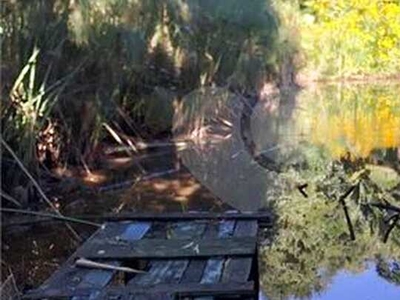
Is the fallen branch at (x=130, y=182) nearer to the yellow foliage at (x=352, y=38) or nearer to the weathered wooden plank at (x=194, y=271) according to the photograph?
the yellow foliage at (x=352, y=38)

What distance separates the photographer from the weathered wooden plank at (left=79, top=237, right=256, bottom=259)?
2881 mm

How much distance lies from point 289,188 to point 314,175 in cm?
93

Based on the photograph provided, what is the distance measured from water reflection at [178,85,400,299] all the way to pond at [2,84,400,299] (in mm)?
11

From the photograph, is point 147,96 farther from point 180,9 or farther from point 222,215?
point 222,215

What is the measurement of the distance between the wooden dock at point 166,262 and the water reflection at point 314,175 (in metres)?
0.40

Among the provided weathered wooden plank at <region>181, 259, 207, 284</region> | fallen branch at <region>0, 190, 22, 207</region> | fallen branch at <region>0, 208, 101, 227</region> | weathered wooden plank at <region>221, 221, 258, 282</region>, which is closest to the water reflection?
weathered wooden plank at <region>221, 221, 258, 282</region>

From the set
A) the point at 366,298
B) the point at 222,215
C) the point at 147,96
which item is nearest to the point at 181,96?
the point at 147,96

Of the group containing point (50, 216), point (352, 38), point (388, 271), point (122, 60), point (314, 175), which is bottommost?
point (388, 271)

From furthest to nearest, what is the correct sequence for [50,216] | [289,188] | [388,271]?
[289,188]
[50,216]
[388,271]

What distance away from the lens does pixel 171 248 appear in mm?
2969

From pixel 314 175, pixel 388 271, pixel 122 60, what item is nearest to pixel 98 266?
pixel 388 271

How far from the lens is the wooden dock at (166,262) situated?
248 centimetres

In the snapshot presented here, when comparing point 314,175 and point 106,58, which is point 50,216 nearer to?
point 314,175

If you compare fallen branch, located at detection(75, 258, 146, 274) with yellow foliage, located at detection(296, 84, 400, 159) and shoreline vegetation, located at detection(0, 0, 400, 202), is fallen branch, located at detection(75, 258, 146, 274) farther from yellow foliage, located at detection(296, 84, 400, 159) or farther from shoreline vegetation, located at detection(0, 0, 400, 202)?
yellow foliage, located at detection(296, 84, 400, 159)
